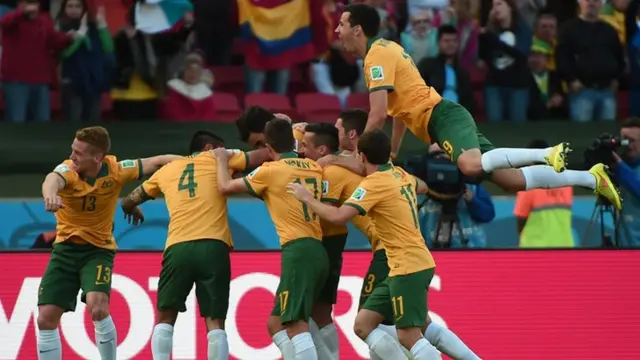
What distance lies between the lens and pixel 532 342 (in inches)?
485

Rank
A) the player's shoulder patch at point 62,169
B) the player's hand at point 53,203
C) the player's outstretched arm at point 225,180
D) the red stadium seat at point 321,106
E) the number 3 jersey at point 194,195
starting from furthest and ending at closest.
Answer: the red stadium seat at point 321,106, the player's shoulder patch at point 62,169, the number 3 jersey at point 194,195, the player's outstretched arm at point 225,180, the player's hand at point 53,203

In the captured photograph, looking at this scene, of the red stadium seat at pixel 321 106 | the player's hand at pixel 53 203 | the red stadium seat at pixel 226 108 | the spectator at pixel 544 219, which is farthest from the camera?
the red stadium seat at pixel 226 108

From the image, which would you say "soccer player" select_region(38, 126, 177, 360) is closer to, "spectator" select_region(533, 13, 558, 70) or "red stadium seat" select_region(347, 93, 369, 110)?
"red stadium seat" select_region(347, 93, 369, 110)

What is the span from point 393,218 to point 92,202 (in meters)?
2.34

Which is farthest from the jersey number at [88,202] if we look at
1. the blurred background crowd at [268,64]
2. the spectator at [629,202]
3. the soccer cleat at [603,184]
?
the spectator at [629,202]

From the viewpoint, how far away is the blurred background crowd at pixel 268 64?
15438mm

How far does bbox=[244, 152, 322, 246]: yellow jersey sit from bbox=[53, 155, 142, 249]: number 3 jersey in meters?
1.17

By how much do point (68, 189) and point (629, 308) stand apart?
456 cm

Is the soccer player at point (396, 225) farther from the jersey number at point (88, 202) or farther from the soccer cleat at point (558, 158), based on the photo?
the jersey number at point (88, 202)

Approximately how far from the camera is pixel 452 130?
10.9 m

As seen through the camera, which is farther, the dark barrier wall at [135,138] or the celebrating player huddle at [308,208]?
the dark barrier wall at [135,138]

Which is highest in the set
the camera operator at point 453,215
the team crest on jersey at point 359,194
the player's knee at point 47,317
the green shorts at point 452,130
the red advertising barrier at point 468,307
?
the green shorts at point 452,130

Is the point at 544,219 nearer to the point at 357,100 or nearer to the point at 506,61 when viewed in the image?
the point at 506,61

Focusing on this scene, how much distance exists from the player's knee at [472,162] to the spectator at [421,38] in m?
4.77
